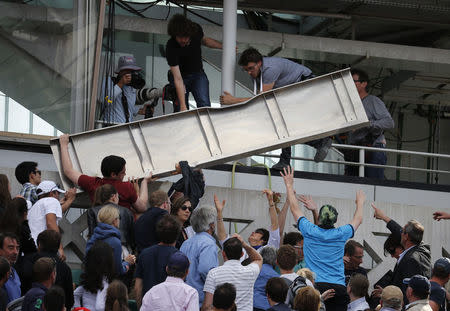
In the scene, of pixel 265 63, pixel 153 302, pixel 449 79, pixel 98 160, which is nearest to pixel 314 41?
pixel 449 79

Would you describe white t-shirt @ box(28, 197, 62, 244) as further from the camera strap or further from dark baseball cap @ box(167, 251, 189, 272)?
the camera strap

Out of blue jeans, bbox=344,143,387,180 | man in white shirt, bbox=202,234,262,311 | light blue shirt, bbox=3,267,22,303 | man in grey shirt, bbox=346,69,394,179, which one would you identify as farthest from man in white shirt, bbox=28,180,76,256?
blue jeans, bbox=344,143,387,180

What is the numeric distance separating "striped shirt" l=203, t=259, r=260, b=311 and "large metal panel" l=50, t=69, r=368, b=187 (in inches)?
151

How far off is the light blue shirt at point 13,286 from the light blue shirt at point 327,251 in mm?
3298

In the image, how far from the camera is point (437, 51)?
854 inches

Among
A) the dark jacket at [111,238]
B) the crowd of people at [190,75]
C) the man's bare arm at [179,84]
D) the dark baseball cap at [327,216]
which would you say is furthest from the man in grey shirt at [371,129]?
the dark jacket at [111,238]

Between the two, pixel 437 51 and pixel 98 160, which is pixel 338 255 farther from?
pixel 437 51

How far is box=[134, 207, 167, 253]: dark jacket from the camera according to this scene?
1168 centimetres

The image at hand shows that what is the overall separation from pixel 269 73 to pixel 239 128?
866mm

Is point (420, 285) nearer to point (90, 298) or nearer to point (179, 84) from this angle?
point (90, 298)

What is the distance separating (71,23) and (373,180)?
515 centimetres

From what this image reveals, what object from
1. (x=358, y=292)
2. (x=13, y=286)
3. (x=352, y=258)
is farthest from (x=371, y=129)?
(x=13, y=286)

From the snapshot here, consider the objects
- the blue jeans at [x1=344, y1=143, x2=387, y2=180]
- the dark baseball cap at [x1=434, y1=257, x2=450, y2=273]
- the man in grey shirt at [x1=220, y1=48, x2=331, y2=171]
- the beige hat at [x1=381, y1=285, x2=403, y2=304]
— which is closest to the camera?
the beige hat at [x1=381, y1=285, x2=403, y2=304]

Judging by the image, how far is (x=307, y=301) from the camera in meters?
9.78
